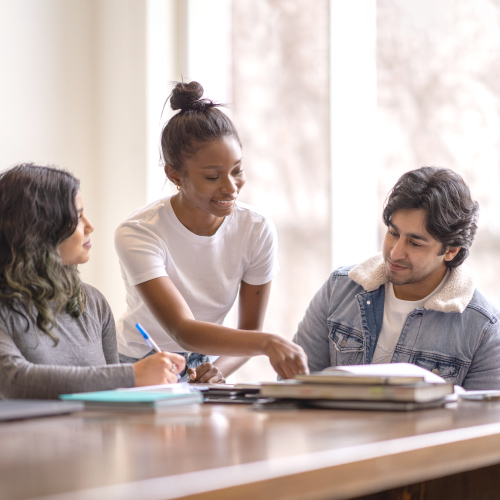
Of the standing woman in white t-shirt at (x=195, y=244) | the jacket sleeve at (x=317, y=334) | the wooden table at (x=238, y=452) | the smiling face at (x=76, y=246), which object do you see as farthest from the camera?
the jacket sleeve at (x=317, y=334)

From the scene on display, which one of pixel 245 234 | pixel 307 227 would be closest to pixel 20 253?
pixel 245 234

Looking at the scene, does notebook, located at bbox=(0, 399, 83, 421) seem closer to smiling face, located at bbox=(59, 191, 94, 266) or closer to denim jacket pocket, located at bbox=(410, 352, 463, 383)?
smiling face, located at bbox=(59, 191, 94, 266)

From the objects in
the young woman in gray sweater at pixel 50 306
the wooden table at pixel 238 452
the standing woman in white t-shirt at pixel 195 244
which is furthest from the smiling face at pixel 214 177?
the wooden table at pixel 238 452

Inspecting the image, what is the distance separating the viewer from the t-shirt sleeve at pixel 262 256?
195 centimetres

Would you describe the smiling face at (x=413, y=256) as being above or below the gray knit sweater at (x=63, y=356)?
above

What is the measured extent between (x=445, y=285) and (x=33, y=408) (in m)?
1.15

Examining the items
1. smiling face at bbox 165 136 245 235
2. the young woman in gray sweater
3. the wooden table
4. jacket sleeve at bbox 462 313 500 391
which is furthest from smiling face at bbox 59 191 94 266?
jacket sleeve at bbox 462 313 500 391

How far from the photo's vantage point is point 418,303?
1837 mm

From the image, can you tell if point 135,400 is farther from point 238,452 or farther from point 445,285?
point 445,285

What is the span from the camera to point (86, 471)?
620 millimetres

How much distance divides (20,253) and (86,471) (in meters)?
0.93

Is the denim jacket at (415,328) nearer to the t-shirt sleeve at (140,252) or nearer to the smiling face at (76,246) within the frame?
the t-shirt sleeve at (140,252)

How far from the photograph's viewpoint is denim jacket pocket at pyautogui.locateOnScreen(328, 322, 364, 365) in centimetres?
182

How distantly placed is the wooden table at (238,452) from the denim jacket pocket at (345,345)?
0.79m
